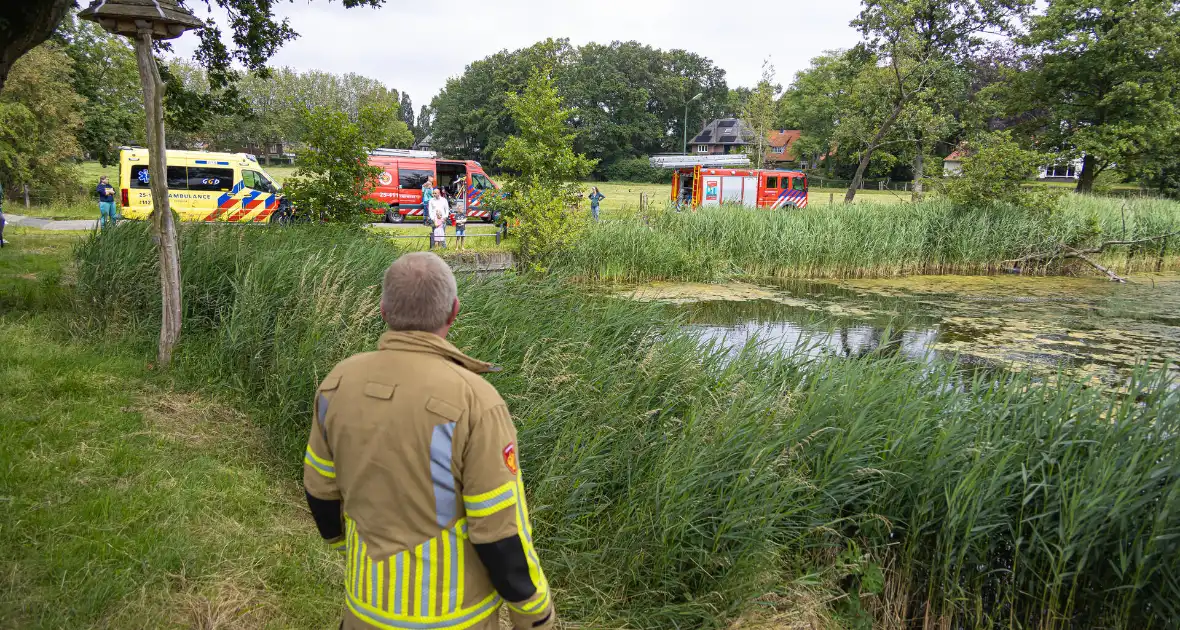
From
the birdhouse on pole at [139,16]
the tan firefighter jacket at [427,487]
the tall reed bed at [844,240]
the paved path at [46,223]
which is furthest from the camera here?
the paved path at [46,223]

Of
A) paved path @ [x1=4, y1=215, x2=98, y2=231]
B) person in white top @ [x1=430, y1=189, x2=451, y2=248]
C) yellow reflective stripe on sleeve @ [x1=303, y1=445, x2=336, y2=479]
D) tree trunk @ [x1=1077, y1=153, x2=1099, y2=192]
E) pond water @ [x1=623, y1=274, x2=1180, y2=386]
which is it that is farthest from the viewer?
tree trunk @ [x1=1077, y1=153, x2=1099, y2=192]

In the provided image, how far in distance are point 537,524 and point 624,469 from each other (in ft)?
2.06

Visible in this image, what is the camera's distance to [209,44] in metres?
7.72

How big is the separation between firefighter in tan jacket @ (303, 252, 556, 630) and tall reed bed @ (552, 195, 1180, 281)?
1250 cm

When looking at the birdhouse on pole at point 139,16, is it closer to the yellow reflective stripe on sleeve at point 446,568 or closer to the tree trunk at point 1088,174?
the yellow reflective stripe on sleeve at point 446,568

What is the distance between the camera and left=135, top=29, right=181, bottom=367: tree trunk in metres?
5.35

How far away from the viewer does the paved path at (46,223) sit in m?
15.7

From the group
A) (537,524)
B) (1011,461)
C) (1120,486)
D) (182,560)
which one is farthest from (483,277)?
(1120,486)

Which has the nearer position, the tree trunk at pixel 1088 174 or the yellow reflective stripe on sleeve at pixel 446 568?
the yellow reflective stripe on sleeve at pixel 446 568

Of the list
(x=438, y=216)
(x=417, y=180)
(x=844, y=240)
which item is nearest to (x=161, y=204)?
(x=438, y=216)

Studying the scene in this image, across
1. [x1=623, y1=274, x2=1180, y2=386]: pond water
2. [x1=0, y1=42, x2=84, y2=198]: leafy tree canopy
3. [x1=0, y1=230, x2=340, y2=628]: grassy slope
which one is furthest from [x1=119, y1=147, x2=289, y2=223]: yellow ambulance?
[x1=0, y1=230, x2=340, y2=628]: grassy slope

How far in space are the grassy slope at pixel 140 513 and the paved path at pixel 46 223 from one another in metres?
13.3

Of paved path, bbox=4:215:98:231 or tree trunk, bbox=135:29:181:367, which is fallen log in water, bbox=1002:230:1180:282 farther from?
paved path, bbox=4:215:98:231

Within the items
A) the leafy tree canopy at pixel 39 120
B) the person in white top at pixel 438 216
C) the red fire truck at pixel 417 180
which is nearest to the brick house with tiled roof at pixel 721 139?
the red fire truck at pixel 417 180
